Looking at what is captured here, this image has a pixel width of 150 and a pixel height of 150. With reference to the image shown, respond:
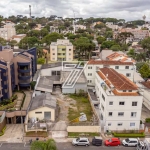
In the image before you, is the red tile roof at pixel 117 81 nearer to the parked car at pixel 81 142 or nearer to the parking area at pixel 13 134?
the parked car at pixel 81 142

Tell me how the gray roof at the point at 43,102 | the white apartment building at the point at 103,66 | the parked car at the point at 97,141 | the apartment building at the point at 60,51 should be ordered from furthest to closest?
1. the apartment building at the point at 60,51
2. the white apartment building at the point at 103,66
3. the gray roof at the point at 43,102
4. the parked car at the point at 97,141

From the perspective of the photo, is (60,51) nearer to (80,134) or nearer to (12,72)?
(12,72)

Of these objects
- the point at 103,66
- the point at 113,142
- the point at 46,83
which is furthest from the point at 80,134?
the point at 103,66

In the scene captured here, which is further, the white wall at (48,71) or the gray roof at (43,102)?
the white wall at (48,71)

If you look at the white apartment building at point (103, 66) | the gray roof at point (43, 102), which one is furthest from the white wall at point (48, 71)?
the gray roof at point (43, 102)

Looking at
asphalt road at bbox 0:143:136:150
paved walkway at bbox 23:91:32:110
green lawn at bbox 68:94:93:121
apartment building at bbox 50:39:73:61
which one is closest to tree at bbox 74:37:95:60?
apartment building at bbox 50:39:73:61

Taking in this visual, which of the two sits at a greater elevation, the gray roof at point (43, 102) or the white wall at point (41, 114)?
the gray roof at point (43, 102)

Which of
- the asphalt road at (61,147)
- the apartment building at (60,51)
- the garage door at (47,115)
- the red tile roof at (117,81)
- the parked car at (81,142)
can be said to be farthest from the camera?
the apartment building at (60,51)
